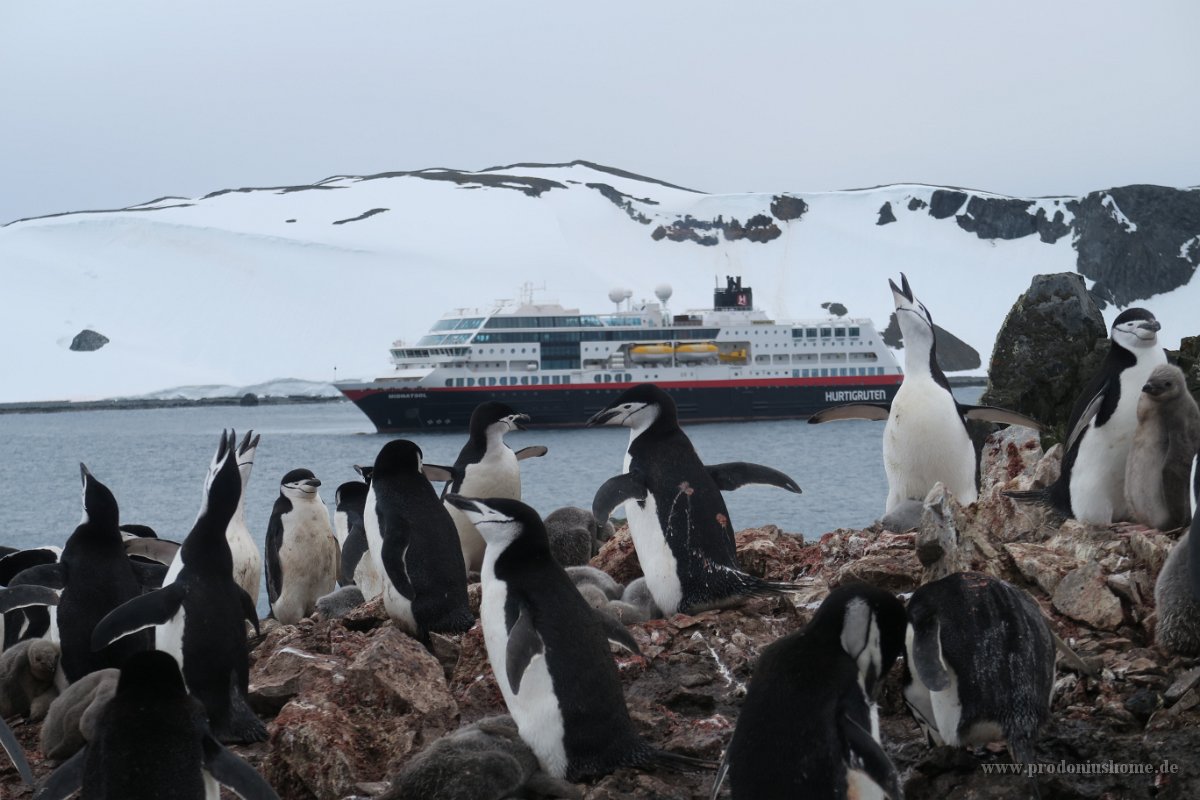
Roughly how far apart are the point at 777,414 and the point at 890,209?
68583mm

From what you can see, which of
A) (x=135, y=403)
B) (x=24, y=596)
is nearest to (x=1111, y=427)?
(x=24, y=596)

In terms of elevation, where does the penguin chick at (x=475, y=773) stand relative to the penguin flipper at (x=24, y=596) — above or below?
below

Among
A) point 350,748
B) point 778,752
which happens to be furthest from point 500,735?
point 778,752

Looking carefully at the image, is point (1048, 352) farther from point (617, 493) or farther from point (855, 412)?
point (617, 493)

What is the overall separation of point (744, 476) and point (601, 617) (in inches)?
59.8

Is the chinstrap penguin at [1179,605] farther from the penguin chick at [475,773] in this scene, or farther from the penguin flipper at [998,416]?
the penguin flipper at [998,416]

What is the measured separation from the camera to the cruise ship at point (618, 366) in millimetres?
46719

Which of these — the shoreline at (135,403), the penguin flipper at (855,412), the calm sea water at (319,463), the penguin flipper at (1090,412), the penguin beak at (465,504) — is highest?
the penguin flipper at (1090,412)

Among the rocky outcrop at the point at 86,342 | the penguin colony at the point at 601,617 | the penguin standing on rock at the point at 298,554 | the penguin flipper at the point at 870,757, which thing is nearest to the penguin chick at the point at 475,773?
the penguin colony at the point at 601,617

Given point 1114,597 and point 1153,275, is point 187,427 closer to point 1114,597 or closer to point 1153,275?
point 1114,597

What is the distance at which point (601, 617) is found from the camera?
404cm

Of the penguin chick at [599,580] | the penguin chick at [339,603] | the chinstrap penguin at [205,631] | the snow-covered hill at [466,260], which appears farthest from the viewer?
the snow-covered hill at [466,260]

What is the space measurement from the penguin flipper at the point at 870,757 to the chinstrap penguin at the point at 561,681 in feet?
2.75

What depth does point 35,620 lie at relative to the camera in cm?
586
